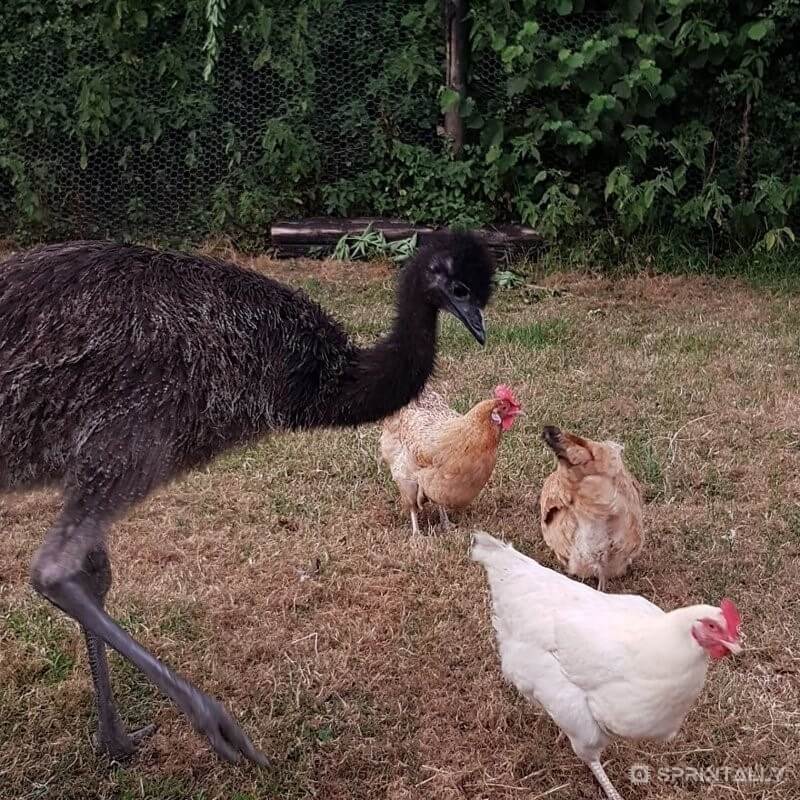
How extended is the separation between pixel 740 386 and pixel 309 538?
2619 mm

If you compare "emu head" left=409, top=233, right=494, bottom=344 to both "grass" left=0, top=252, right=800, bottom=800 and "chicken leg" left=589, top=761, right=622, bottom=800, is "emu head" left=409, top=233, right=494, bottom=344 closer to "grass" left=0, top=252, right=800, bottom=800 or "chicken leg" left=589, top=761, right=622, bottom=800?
"grass" left=0, top=252, right=800, bottom=800

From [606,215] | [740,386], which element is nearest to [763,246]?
[606,215]

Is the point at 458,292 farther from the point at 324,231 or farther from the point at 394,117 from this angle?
the point at 394,117

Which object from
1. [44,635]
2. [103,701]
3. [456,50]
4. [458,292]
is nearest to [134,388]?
[103,701]

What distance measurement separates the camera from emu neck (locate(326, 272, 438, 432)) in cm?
300

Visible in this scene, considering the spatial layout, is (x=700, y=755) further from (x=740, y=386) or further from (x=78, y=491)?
(x=740, y=386)

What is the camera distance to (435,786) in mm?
2795

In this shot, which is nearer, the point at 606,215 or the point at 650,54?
the point at 650,54

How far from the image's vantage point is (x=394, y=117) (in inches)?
303

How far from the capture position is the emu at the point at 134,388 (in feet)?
8.43

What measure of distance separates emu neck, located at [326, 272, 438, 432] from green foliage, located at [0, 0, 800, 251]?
433 cm

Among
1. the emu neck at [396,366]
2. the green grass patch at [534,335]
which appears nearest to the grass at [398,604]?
the green grass patch at [534,335]

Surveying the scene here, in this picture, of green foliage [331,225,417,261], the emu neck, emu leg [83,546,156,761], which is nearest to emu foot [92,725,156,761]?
emu leg [83,546,156,761]

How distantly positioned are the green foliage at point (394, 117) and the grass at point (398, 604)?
2087 millimetres
